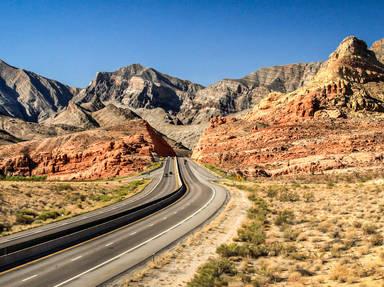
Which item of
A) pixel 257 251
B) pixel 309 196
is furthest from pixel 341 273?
pixel 309 196

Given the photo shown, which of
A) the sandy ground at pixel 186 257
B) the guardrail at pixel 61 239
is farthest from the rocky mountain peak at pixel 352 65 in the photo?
the guardrail at pixel 61 239

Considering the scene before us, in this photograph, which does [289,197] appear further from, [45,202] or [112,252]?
[45,202]

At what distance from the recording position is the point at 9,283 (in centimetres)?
1611

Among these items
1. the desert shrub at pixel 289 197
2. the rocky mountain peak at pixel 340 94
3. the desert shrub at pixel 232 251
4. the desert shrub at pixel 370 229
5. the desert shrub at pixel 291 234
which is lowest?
the desert shrub at pixel 232 251

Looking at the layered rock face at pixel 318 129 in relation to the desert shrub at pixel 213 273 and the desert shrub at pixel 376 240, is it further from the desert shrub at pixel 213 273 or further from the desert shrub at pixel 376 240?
the desert shrub at pixel 213 273

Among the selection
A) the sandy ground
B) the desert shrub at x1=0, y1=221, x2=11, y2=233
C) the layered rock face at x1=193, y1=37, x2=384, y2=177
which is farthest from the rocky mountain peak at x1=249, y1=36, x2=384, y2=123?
the desert shrub at x1=0, y1=221, x2=11, y2=233

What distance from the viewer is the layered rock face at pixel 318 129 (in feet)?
203

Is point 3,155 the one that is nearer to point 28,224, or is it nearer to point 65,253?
point 28,224

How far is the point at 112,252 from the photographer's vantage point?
2134 cm

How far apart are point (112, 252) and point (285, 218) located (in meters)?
12.1

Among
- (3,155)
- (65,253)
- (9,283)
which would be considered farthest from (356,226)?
(3,155)

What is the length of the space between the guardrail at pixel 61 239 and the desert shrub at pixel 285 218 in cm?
1075

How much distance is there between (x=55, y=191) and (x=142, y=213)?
22123 mm

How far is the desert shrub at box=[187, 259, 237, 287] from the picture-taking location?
50.8 ft
